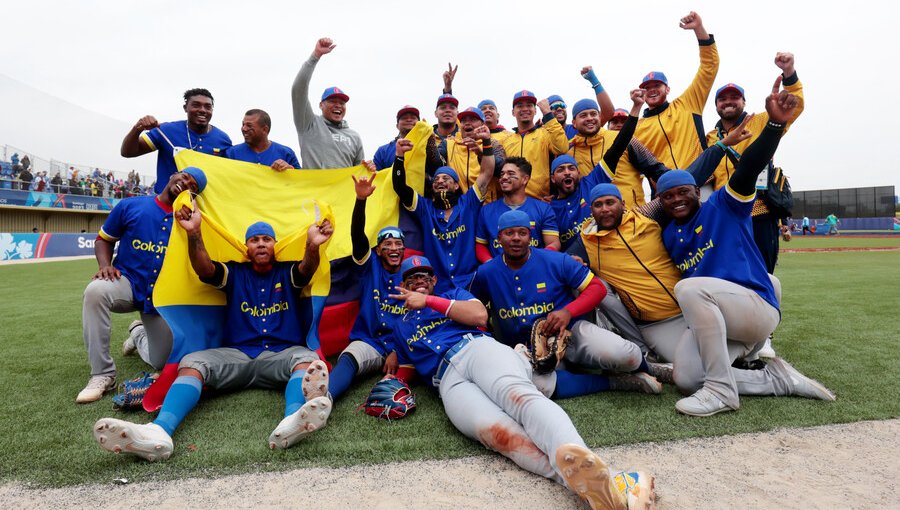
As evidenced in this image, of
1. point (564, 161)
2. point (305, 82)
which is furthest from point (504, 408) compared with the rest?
point (305, 82)

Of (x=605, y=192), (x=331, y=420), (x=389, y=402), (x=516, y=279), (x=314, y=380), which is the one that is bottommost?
(x=331, y=420)

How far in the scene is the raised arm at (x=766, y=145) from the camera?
12.3 ft

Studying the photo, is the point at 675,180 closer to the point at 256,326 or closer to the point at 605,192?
the point at 605,192

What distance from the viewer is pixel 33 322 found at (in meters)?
8.22

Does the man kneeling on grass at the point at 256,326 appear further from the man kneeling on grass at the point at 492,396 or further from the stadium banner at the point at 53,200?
the stadium banner at the point at 53,200

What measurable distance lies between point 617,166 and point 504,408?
3.67 meters

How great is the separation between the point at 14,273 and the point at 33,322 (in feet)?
44.1

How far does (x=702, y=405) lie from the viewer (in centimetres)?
375

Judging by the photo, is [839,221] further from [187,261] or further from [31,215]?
[31,215]

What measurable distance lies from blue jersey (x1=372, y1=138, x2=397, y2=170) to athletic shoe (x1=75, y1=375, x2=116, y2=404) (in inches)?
147

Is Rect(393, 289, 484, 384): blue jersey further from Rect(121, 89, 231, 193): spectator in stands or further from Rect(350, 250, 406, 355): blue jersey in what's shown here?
Rect(121, 89, 231, 193): spectator in stands

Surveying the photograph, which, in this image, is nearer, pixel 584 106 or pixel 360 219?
pixel 360 219

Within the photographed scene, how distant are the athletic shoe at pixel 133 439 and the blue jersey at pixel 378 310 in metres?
2.02

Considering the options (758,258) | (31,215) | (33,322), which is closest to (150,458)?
(758,258)
